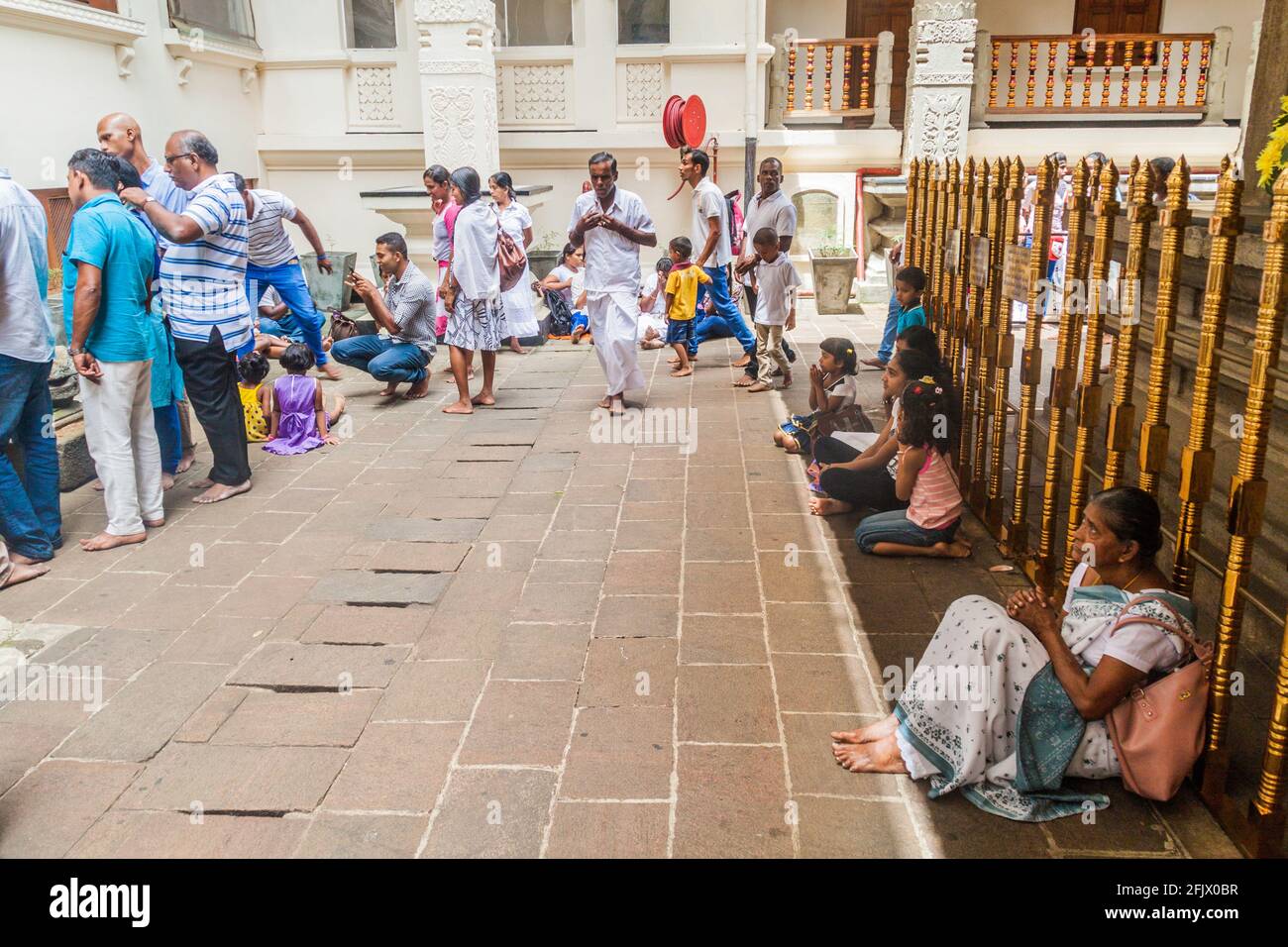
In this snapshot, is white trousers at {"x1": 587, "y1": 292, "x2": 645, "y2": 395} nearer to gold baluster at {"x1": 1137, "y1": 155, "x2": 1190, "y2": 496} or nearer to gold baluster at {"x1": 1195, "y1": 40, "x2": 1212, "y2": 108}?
gold baluster at {"x1": 1137, "y1": 155, "x2": 1190, "y2": 496}

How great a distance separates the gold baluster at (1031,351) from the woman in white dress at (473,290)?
434 cm

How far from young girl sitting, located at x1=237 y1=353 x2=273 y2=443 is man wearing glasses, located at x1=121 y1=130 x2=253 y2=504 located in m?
0.87

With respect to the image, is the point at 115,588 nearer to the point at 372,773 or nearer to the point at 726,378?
the point at 372,773

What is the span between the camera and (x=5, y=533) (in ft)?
17.1

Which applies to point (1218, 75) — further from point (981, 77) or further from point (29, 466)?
point (29, 466)

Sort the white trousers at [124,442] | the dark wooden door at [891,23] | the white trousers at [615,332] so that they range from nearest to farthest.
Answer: the white trousers at [124,442], the white trousers at [615,332], the dark wooden door at [891,23]

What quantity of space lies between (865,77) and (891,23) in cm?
200

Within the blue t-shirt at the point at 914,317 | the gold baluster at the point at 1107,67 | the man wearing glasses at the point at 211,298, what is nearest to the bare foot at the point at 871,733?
the blue t-shirt at the point at 914,317

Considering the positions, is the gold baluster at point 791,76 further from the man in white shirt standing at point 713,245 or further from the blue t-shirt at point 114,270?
the blue t-shirt at point 114,270

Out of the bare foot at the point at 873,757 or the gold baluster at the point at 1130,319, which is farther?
the gold baluster at the point at 1130,319

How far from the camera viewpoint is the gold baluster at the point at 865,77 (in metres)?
13.9

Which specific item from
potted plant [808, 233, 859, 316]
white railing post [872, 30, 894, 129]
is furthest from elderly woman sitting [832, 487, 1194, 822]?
white railing post [872, 30, 894, 129]
